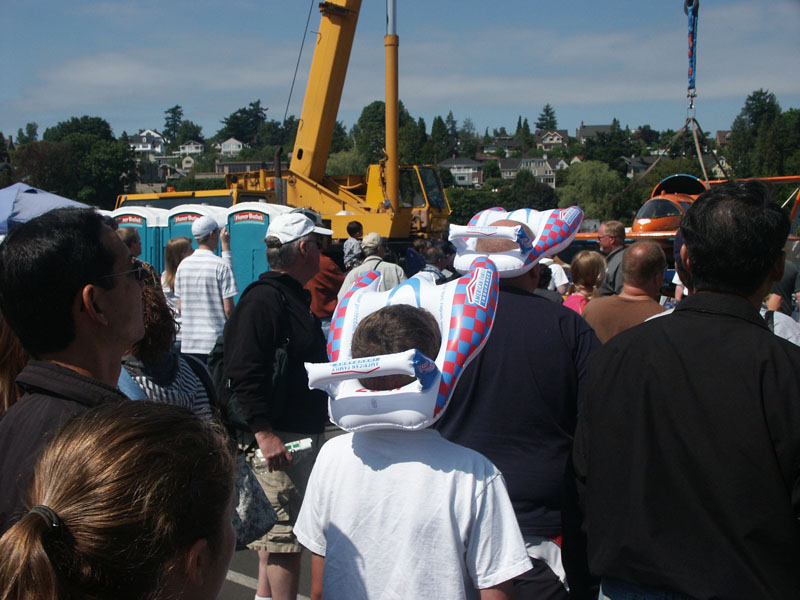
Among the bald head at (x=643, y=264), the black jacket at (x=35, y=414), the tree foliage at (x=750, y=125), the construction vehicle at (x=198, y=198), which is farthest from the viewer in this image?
the tree foliage at (x=750, y=125)

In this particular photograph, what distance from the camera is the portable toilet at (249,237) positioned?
34.7ft

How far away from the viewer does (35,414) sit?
65.3 inches

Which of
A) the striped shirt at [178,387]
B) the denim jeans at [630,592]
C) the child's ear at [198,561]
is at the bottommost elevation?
the denim jeans at [630,592]

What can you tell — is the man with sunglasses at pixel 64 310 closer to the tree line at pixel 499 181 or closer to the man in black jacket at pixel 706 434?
the man in black jacket at pixel 706 434

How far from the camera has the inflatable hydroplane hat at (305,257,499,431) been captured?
1.73 metres

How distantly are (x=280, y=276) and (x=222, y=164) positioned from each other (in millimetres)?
146905

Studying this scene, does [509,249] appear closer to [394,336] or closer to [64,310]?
[394,336]

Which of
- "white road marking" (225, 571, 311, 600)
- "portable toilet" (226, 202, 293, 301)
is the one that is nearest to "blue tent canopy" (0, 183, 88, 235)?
"white road marking" (225, 571, 311, 600)

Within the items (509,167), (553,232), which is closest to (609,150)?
(509,167)

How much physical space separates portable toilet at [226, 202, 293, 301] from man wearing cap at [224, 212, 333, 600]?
717 centimetres

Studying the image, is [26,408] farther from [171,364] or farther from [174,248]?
[174,248]

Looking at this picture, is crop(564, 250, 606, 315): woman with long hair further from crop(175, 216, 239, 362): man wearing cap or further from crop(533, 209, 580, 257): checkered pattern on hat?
crop(175, 216, 239, 362): man wearing cap

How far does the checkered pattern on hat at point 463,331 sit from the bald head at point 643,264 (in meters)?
2.12

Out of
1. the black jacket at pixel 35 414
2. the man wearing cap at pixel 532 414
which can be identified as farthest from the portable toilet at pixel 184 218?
the black jacket at pixel 35 414
